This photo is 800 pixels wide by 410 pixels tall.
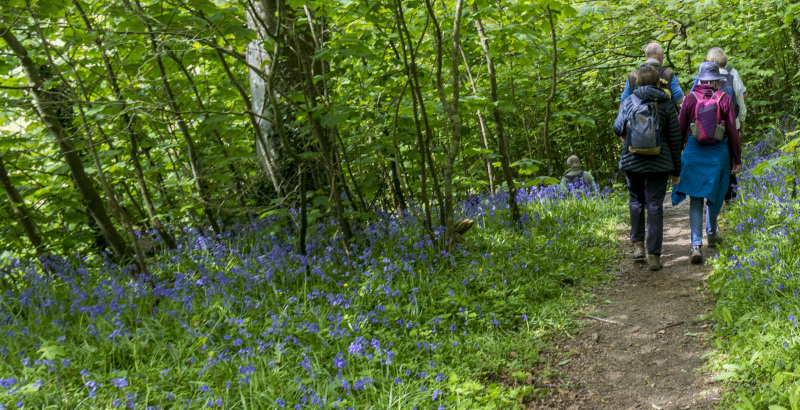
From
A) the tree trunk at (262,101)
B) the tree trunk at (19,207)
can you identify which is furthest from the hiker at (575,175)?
the tree trunk at (19,207)

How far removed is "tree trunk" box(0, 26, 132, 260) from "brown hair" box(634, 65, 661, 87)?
5.02 meters

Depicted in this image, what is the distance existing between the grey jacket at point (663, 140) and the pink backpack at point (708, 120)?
0.22 meters

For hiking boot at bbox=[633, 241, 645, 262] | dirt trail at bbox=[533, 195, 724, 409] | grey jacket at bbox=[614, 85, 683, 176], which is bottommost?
dirt trail at bbox=[533, 195, 724, 409]

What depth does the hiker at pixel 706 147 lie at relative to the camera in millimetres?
4805

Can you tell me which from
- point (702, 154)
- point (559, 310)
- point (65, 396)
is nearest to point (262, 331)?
point (65, 396)

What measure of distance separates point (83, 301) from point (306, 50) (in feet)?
10.7

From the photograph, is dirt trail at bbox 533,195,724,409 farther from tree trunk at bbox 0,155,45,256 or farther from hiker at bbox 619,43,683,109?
tree trunk at bbox 0,155,45,256

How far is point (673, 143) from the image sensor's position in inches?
188

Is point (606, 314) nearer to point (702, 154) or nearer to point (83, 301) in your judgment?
point (702, 154)

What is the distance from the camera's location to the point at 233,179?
6777mm

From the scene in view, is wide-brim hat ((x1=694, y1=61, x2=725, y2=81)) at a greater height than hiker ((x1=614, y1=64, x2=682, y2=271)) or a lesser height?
greater

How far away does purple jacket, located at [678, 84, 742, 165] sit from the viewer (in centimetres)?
479

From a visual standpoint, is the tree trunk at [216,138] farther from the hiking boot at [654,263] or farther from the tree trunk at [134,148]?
the hiking boot at [654,263]

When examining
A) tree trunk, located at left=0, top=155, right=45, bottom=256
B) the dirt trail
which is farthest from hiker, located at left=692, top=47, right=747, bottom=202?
tree trunk, located at left=0, top=155, right=45, bottom=256
